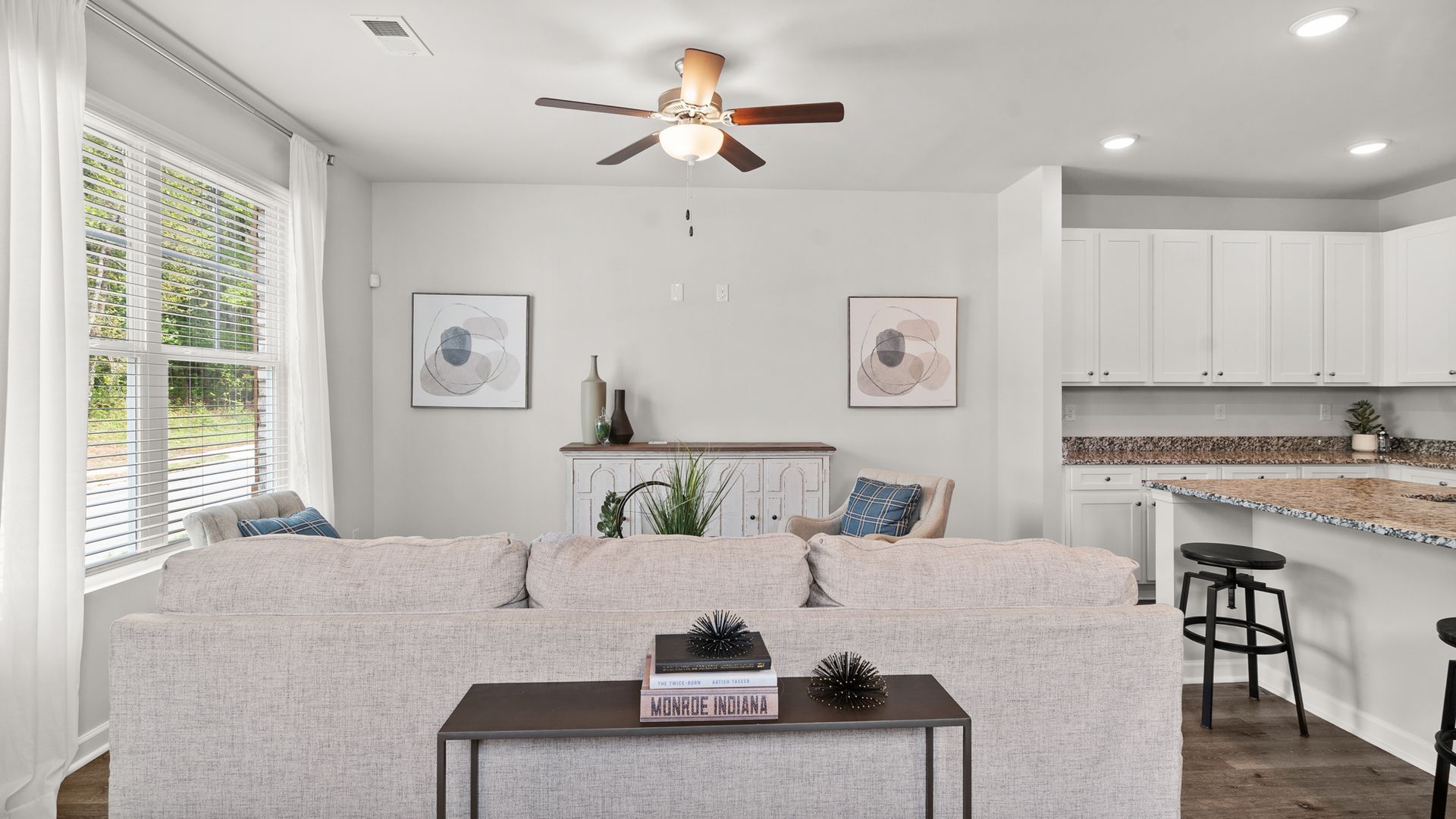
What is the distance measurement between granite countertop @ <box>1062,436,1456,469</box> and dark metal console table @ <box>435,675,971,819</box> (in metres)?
3.45

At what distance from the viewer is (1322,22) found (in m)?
2.58

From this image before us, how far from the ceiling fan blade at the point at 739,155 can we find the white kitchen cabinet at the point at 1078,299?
2299 mm

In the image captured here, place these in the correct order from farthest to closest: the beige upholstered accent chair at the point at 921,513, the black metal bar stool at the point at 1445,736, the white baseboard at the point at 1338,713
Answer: the beige upholstered accent chair at the point at 921,513
the white baseboard at the point at 1338,713
the black metal bar stool at the point at 1445,736

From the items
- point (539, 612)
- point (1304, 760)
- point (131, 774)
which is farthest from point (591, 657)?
point (1304, 760)

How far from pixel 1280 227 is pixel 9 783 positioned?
22.3 feet

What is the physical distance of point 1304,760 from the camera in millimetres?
2459

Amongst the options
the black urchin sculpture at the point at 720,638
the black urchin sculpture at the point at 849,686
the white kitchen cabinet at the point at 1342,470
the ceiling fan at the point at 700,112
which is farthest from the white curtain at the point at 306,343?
the white kitchen cabinet at the point at 1342,470

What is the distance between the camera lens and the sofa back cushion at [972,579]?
162 cm

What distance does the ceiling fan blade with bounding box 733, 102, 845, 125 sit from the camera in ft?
8.68

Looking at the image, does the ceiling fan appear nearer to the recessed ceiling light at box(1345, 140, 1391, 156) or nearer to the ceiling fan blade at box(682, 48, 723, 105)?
the ceiling fan blade at box(682, 48, 723, 105)

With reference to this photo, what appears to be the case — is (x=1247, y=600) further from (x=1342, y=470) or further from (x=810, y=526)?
(x=1342, y=470)

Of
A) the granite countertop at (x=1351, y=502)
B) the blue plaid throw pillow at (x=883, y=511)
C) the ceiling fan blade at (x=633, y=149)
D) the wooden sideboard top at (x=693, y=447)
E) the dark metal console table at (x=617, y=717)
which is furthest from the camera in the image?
the wooden sideboard top at (x=693, y=447)

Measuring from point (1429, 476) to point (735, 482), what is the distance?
3.79 meters

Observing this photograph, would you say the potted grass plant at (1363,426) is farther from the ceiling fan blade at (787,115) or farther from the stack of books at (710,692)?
the stack of books at (710,692)
